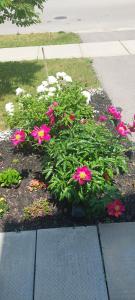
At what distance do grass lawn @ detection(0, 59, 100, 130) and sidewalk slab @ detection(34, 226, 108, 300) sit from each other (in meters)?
3.84

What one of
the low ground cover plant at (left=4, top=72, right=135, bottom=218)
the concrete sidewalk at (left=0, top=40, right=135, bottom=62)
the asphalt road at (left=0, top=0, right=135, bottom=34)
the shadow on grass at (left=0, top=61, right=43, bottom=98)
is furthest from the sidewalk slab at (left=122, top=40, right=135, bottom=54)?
the low ground cover plant at (left=4, top=72, right=135, bottom=218)

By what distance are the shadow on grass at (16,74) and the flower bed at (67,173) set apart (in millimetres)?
3044

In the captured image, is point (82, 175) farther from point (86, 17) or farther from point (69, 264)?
point (86, 17)

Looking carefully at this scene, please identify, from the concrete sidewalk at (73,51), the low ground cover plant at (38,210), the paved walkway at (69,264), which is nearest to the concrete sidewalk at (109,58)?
the concrete sidewalk at (73,51)

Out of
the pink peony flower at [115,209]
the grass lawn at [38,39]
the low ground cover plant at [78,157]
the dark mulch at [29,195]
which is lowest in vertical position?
the grass lawn at [38,39]

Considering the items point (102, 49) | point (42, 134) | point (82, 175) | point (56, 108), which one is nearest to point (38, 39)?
point (102, 49)

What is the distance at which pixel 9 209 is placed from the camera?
14.3ft

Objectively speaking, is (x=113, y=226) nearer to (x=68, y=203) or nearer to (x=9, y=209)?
(x=68, y=203)

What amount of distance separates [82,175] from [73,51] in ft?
23.5

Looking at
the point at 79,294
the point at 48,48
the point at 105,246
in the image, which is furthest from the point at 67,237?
the point at 48,48

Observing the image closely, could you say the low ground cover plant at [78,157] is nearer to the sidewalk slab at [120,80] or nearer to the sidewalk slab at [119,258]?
the sidewalk slab at [119,258]

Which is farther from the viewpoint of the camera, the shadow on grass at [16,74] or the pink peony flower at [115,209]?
the shadow on grass at [16,74]

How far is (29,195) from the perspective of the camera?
4562mm

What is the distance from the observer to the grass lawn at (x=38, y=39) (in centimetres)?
1131
